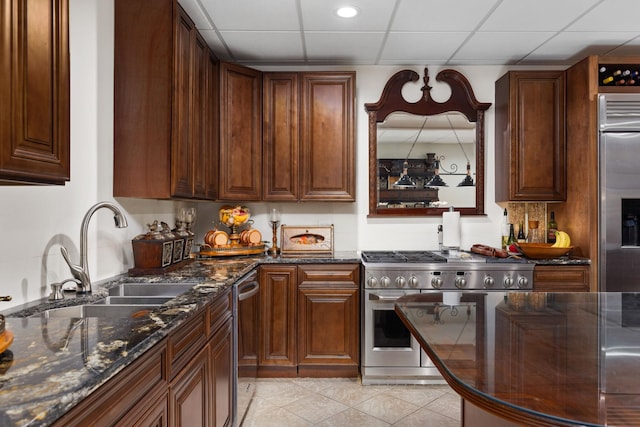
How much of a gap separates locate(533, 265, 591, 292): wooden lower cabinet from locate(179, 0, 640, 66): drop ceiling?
1.77 meters

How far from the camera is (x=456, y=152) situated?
3.68m

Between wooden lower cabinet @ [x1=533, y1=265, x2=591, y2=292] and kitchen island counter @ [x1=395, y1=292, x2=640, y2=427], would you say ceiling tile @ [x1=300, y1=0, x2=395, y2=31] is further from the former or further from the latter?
wooden lower cabinet @ [x1=533, y1=265, x2=591, y2=292]

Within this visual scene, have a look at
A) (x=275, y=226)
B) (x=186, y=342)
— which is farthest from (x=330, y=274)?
(x=186, y=342)

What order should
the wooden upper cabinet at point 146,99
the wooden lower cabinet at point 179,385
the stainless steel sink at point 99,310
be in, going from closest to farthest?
the wooden lower cabinet at point 179,385 → the stainless steel sink at point 99,310 → the wooden upper cabinet at point 146,99

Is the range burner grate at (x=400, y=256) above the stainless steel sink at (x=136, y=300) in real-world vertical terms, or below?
above

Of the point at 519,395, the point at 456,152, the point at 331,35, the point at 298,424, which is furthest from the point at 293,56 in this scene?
the point at 519,395

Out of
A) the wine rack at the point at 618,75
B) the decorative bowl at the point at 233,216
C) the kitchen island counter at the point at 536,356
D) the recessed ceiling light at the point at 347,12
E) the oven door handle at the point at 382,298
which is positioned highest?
the recessed ceiling light at the point at 347,12

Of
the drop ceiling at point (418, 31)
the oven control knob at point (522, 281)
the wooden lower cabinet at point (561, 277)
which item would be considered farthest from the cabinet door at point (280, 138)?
the wooden lower cabinet at point (561, 277)

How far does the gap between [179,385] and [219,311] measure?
56 centimetres

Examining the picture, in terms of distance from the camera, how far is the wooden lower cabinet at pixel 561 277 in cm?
304

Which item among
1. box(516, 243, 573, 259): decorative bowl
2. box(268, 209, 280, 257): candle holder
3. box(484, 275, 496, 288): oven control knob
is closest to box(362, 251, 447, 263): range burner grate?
box(484, 275, 496, 288): oven control knob

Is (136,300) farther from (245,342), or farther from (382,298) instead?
(382,298)

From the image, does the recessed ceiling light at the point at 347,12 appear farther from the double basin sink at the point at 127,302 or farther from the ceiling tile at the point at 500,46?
the double basin sink at the point at 127,302

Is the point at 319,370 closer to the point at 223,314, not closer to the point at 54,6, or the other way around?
the point at 223,314
